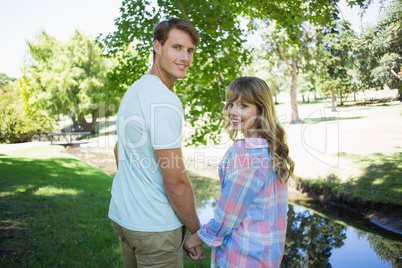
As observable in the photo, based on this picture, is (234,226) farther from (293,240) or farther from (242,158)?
(293,240)

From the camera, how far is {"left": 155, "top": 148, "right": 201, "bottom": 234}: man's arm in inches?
62.9

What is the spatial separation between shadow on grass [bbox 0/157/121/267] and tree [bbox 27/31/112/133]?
19588 mm

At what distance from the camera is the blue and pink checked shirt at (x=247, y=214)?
67.9 inches

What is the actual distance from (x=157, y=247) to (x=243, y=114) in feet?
3.37

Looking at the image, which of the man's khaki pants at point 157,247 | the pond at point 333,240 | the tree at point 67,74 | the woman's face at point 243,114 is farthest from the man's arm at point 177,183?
the tree at point 67,74

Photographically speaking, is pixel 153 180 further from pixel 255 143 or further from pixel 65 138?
pixel 65 138

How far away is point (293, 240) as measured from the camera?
20.3ft

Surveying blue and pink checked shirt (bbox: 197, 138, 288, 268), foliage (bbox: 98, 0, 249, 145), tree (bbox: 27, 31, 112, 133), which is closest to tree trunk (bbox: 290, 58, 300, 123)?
tree (bbox: 27, 31, 112, 133)

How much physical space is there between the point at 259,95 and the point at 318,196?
8202 mm

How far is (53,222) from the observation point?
5.09 meters

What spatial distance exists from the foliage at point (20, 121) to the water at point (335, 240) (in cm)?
1834

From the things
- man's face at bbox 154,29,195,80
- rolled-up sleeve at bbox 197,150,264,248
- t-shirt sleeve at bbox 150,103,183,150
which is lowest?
rolled-up sleeve at bbox 197,150,264,248

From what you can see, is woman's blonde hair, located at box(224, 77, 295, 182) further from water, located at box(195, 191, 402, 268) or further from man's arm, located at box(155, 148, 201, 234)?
water, located at box(195, 191, 402, 268)

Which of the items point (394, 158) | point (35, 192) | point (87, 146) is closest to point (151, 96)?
point (35, 192)
